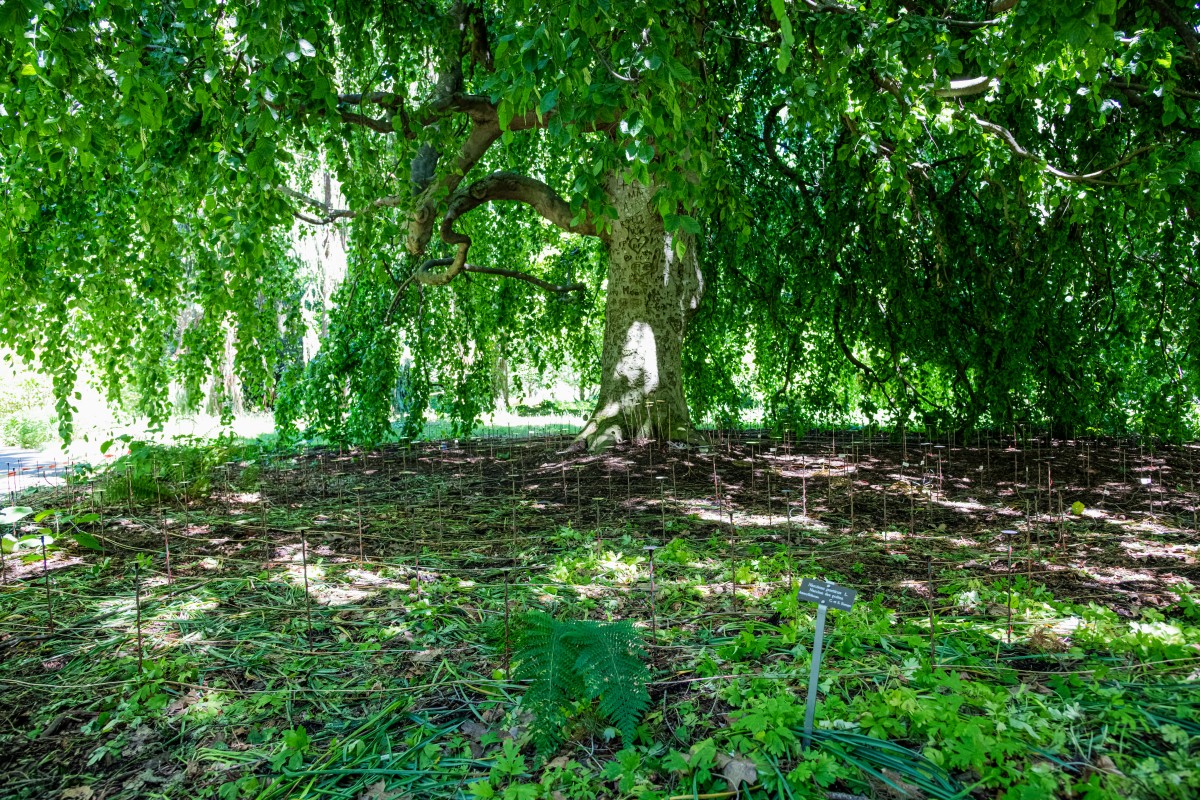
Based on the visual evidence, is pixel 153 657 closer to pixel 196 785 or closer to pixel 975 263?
pixel 196 785

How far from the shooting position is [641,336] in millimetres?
5648

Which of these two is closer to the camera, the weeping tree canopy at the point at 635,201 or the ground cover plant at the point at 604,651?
the ground cover plant at the point at 604,651

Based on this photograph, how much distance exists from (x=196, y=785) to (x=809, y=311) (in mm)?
5954

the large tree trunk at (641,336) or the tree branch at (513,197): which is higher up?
the tree branch at (513,197)

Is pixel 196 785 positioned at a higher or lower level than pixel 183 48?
lower

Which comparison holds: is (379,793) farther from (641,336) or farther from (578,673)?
(641,336)

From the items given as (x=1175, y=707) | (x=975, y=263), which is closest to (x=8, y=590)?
(x=1175, y=707)

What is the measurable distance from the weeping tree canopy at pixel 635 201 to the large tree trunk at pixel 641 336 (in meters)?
0.02

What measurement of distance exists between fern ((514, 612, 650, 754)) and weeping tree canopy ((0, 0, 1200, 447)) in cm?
109

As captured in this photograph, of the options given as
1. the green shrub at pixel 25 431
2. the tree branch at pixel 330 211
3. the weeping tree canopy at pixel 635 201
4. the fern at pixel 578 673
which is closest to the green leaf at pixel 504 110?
the weeping tree canopy at pixel 635 201

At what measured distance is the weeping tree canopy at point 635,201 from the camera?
2.57 metres

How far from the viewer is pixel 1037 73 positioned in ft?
12.7

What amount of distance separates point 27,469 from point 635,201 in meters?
5.79

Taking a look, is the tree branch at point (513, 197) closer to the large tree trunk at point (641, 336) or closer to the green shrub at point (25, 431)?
the large tree trunk at point (641, 336)
